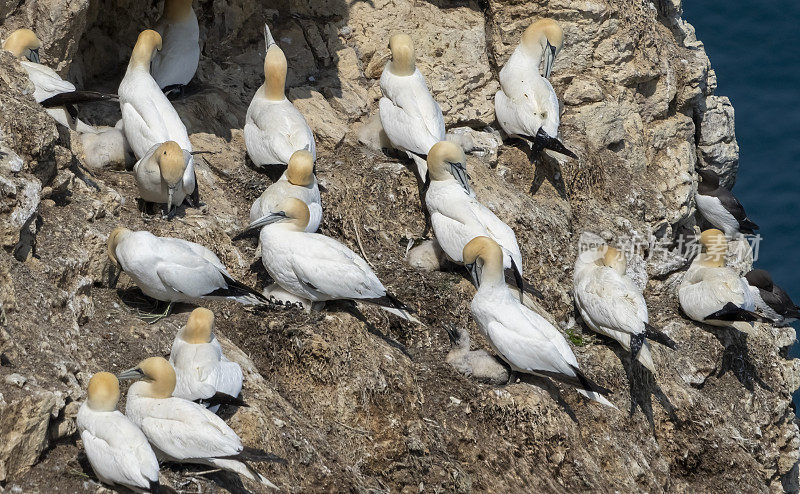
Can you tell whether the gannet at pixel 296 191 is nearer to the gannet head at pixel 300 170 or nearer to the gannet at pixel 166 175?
the gannet head at pixel 300 170

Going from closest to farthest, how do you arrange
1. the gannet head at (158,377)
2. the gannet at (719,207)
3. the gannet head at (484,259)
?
1. the gannet head at (158,377)
2. the gannet head at (484,259)
3. the gannet at (719,207)

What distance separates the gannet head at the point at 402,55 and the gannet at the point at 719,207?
4300 millimetres

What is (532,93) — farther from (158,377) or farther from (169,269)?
(158,377)

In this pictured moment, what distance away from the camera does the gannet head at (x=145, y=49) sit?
362 inches

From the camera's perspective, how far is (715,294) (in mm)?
10602

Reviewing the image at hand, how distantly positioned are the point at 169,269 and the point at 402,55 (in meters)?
3.58

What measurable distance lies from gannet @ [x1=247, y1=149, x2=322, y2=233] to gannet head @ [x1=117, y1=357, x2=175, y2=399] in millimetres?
2242

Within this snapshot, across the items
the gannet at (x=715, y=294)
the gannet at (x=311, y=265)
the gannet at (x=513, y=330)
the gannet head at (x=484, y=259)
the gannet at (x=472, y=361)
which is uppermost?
the gannet at (x=311, y=265)

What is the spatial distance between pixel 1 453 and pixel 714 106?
9544 mm

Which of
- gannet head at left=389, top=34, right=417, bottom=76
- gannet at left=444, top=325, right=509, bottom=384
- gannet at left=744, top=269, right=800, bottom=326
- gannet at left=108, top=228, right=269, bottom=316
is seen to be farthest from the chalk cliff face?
gannet head at left=389, top=34, right=417, bottom=76

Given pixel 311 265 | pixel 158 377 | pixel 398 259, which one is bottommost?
pixel 398 259

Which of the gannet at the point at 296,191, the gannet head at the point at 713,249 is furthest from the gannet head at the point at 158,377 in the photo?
the gannet head at the point at 713,249

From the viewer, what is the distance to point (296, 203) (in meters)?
8.17

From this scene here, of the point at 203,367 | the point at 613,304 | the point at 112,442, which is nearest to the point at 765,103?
the point at 613,304
